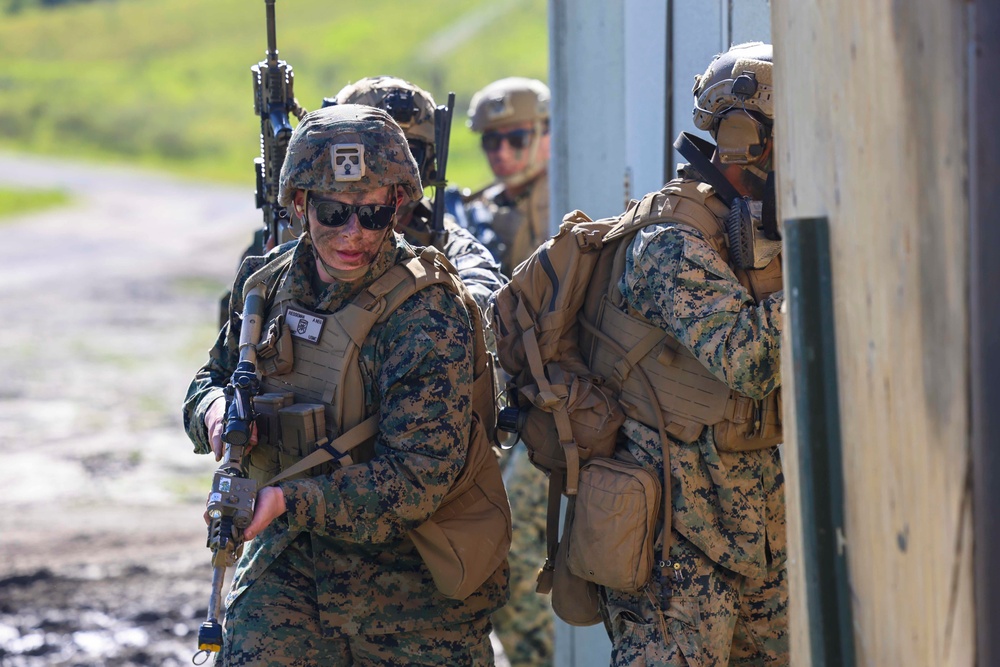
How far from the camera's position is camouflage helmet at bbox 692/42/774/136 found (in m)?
3.36

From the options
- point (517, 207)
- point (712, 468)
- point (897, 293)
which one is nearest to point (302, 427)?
point (712, 468)

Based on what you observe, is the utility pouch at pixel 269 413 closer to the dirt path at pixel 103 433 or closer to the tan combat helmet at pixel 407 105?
the tan combat helmet at pixel 407 105

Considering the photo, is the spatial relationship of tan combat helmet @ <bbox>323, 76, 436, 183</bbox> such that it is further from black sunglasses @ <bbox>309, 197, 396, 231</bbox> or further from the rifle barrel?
black sunglasses @ <bbox>309, 197, 396, 231</bbox>

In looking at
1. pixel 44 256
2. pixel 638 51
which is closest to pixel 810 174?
pixel 638 51

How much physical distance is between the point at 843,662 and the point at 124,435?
10353mm

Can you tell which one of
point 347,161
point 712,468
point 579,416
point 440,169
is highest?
point 440,169

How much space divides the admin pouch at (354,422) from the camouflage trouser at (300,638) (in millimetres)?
171

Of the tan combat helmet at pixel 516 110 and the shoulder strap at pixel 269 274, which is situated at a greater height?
the tan combat helmet at pixel 516 110

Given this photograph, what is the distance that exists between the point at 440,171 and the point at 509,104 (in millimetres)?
2397

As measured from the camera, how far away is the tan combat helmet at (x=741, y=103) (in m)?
3.37

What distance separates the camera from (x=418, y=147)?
5.07 metres

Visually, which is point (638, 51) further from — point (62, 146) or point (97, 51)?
point (97, 51)

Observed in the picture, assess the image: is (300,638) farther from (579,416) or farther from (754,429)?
(754,429)

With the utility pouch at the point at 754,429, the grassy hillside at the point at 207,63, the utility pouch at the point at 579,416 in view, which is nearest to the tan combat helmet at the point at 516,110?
the utility pouch at the point at 579,416
